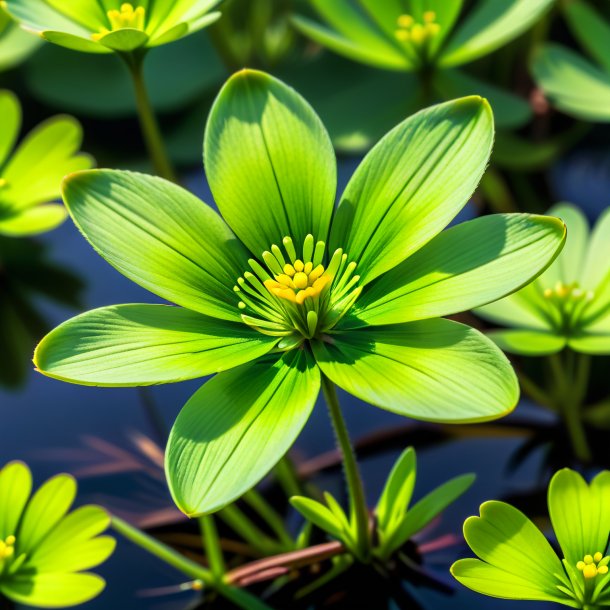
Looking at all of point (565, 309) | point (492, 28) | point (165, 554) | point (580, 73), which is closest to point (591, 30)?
point (580, 73)

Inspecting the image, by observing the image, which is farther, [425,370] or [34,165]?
[34,165]

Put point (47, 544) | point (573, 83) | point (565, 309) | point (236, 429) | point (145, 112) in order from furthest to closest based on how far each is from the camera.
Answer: point (573, 83), point (145, 112), point (565, 309), point (47, 544), point (236, 429)

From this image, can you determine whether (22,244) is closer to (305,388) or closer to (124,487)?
(124,487)

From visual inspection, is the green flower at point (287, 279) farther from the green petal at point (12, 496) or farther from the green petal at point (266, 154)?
the green petal at point (12, 496)

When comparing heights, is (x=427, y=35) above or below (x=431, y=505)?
above

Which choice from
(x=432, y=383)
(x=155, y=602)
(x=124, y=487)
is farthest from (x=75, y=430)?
(x=432, y=383)

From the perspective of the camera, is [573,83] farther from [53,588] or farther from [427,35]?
[53,588]

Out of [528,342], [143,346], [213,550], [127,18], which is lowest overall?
[213,550]
